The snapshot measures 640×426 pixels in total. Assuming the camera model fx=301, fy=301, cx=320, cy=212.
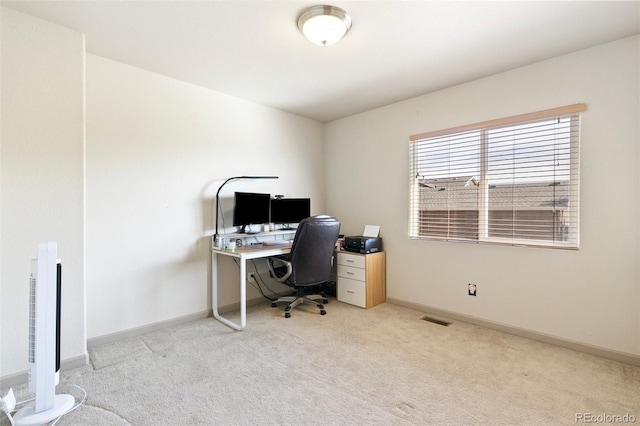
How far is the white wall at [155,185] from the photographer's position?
2553 mm

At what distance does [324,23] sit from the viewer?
1980 millimetres

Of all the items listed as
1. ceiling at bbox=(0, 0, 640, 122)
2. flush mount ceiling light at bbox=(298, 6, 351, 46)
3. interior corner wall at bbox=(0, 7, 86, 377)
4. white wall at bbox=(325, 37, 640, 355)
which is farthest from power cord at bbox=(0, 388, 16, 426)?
white wall at bbox=(325, 37, 640, 355)

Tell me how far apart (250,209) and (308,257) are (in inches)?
33.3

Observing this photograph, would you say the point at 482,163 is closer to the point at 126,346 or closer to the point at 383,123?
the point at 383,123

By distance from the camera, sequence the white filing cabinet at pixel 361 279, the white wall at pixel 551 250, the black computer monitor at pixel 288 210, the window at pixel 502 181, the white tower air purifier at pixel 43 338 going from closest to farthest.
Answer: the white tower air purifier at pixel 43 338
the white wall at pixel 551 250
the window at pixel 502 181
the white filing cabinet at pixel 361 279
the black computer monitor at pixel 288 210

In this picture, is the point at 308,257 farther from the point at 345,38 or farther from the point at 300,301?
the point at 345,38

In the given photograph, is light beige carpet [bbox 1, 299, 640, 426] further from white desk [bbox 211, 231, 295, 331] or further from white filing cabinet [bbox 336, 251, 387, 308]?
white filing cabinet [bbox 336, 251, 387, 308]

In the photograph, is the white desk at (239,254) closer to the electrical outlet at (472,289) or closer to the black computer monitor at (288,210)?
the black computer monitor at (288,210)

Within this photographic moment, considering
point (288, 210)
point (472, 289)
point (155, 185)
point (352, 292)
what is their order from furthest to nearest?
point (288, 210), point (352, 292), point (472, 289), point (155, 185)

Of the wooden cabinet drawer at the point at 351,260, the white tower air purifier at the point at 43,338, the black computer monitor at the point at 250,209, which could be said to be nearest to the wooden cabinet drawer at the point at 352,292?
the wooden cabinet drawer at the point at 351,260

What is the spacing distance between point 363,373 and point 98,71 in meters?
3.20

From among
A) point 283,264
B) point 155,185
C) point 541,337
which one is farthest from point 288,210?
point 541,337

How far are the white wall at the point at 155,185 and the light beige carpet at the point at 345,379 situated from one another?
0.38 metres

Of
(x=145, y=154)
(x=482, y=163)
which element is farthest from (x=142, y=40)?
(x=482, y=163)
